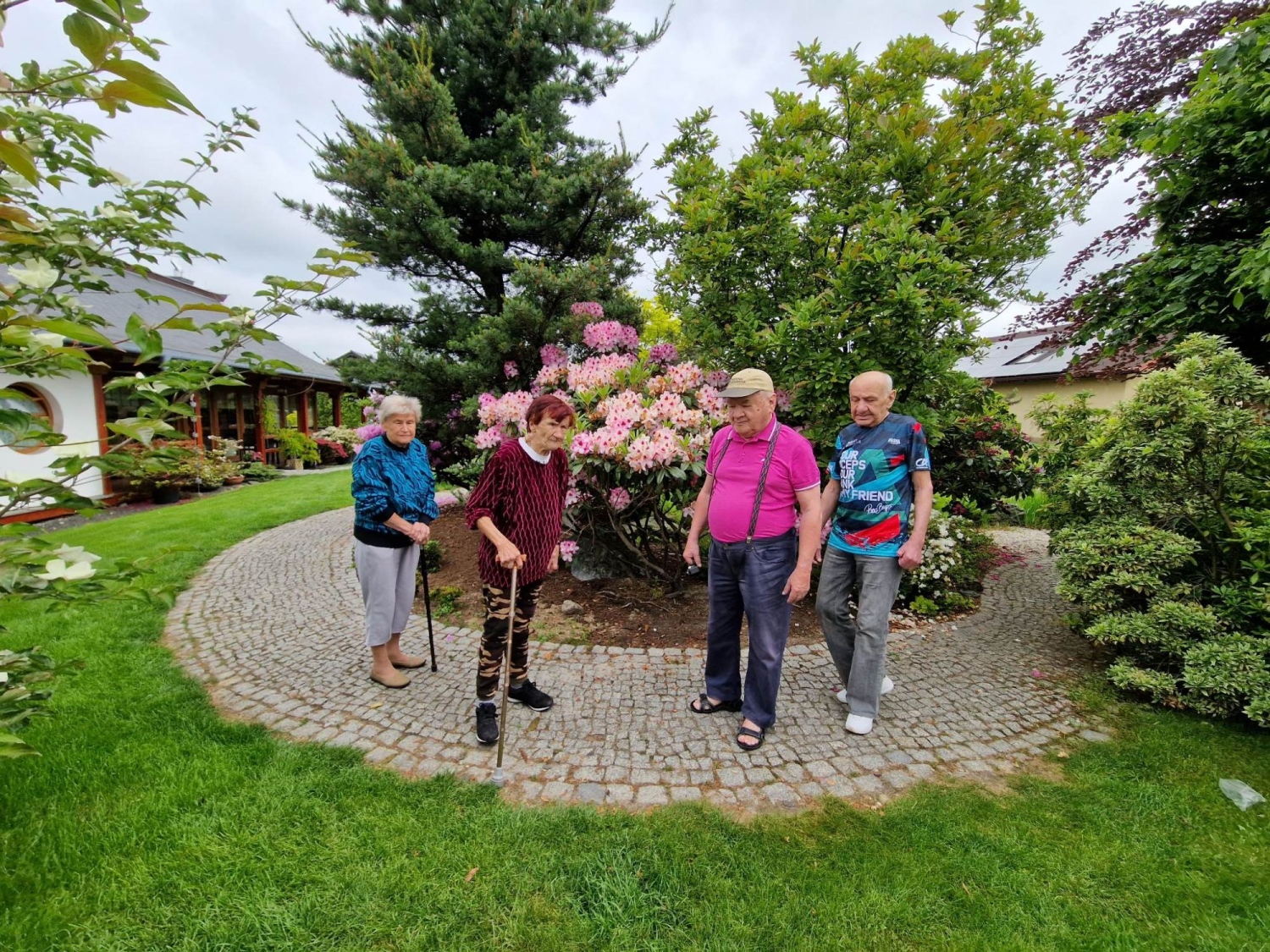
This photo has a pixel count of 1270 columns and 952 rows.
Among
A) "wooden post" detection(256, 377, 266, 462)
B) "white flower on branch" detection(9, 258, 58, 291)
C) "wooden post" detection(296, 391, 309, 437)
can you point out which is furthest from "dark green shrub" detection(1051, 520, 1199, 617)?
"wooden post" detection(296, 391, 309, 437)

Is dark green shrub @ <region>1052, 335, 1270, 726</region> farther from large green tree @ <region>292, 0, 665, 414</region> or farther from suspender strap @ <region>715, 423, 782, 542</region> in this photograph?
large green tree @ <region>292, 0, 665, 414</region>

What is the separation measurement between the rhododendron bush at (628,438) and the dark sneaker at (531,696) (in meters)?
1.47

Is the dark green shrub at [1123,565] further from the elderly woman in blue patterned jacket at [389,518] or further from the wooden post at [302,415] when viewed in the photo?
the wooden post at [302,415]

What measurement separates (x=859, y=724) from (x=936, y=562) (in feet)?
8.06

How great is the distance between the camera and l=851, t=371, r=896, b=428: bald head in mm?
2832

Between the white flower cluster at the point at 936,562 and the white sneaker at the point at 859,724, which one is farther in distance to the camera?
the white flower cluster at the point at 936,562

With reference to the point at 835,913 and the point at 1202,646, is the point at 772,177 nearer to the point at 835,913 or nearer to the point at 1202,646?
the point at 1202,646

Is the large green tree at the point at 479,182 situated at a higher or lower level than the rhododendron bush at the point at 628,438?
higher

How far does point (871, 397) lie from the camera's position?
283cm

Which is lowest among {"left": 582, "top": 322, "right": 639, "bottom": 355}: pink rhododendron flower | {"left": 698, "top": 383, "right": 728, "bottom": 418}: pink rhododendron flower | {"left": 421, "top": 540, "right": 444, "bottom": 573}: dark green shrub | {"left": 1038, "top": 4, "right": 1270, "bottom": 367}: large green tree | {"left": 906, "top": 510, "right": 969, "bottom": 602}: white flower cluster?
{"left": 421, "top": 540, "right": 444, "bottom": 573}: dark green shrub

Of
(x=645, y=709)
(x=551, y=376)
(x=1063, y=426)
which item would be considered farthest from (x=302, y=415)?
(x=1063, y=426)

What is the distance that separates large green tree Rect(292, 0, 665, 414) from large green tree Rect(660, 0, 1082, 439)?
151cm

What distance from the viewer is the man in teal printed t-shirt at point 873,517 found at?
2.81 metres

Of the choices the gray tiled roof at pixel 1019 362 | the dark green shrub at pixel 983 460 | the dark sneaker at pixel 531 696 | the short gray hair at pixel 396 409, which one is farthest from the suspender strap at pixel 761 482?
the gray tiled roof at pixel 1019 362
